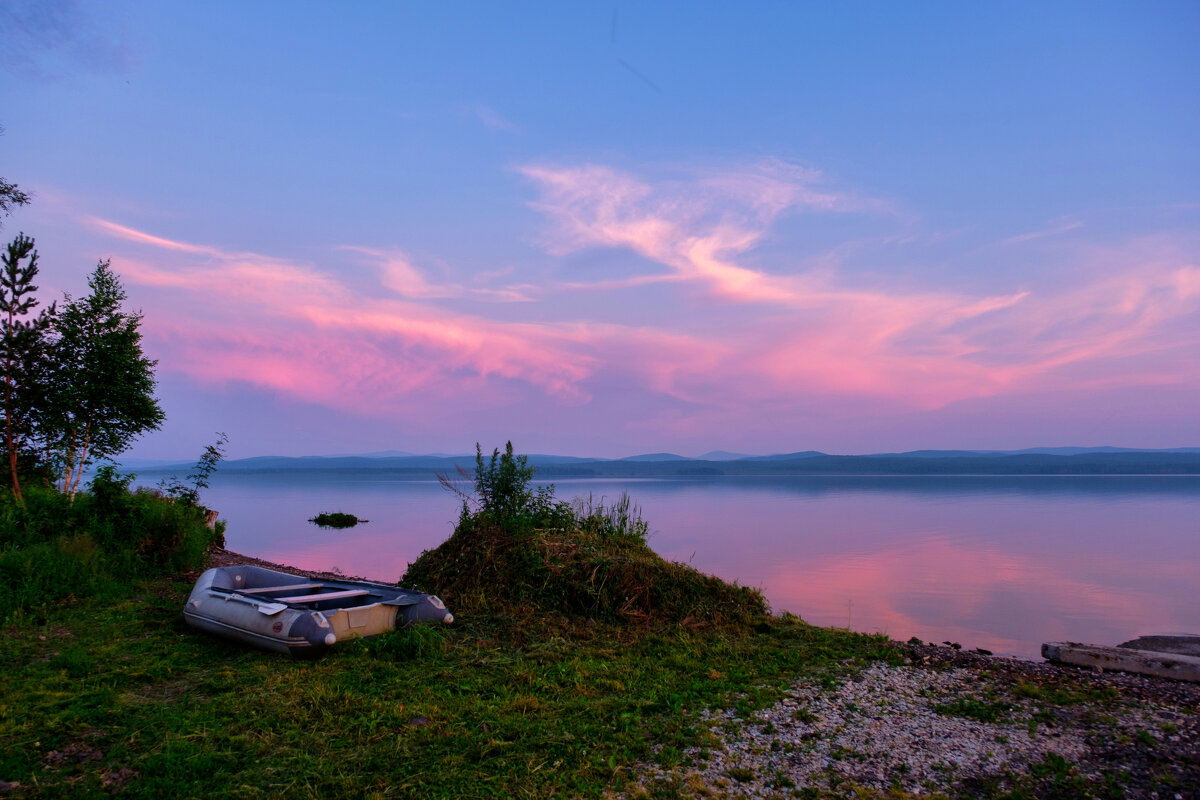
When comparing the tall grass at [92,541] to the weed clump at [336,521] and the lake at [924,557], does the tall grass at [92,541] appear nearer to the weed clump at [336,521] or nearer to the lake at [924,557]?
the lake at [924,557]

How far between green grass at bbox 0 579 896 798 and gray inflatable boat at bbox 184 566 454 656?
19cm

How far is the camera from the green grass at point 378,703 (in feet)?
13.4

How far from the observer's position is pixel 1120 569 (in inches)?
776

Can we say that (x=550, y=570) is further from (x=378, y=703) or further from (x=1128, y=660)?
(x=1128, y=660)

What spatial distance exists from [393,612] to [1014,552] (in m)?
22.8

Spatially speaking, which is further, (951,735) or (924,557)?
(924,557)

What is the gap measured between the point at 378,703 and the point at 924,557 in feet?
66.4

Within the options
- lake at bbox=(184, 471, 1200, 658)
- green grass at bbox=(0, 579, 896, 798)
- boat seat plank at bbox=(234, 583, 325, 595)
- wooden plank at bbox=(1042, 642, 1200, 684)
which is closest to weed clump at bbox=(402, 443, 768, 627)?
green grass at bbox=(0, 579, 896, 798)

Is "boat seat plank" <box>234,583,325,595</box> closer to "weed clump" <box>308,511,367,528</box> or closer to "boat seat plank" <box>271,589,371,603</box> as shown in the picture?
"boat seat plank" <box>271,589,371,603</box>

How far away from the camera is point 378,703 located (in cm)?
529

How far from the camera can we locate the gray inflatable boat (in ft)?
21.4

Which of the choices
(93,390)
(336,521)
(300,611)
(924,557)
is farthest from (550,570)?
(336,521)

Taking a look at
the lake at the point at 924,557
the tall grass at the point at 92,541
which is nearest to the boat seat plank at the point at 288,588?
the tall grass at the point at 92,541

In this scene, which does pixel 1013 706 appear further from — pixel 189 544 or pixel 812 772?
pixel 189 544
